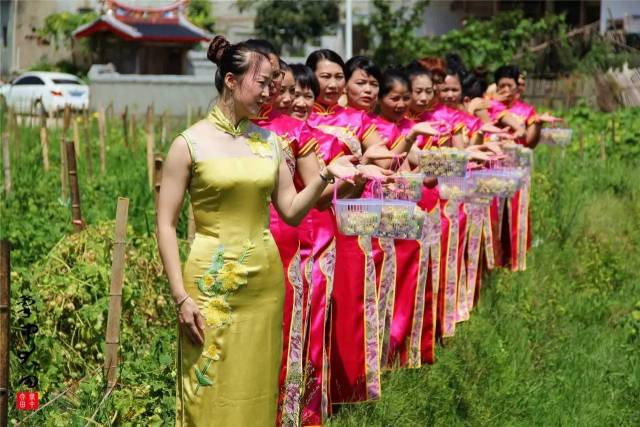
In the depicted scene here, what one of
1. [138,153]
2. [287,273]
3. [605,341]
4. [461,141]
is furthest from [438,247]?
[138,153]

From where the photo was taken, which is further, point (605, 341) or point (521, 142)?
point (521, 142)

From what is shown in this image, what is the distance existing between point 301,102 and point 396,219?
2.64ft

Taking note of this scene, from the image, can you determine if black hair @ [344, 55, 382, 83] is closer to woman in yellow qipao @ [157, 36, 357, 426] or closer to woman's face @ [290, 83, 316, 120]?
woman's face @ [290, 83, 316, 120]

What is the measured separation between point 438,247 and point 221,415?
2958mm

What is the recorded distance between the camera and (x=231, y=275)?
143 inches

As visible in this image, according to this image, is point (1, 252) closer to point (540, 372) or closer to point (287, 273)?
point (287, 273)

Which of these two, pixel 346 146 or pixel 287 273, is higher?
pixel 346 146

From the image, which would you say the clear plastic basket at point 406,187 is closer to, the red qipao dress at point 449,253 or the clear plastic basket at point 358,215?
the clear plastic basket at point 358,215

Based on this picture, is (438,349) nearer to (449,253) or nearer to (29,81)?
(449,253)

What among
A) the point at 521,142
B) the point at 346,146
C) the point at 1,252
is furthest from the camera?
the point at 521,142

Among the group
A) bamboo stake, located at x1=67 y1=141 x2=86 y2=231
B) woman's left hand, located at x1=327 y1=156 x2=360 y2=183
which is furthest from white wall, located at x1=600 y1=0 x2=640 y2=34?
woman's left hand, located at x1=327 y1=156 x2=360 y2=183

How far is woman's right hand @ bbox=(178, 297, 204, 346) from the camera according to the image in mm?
3570

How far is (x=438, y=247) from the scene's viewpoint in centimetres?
642

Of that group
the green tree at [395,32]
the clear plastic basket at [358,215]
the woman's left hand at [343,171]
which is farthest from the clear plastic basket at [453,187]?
the green tree at [395,32]
